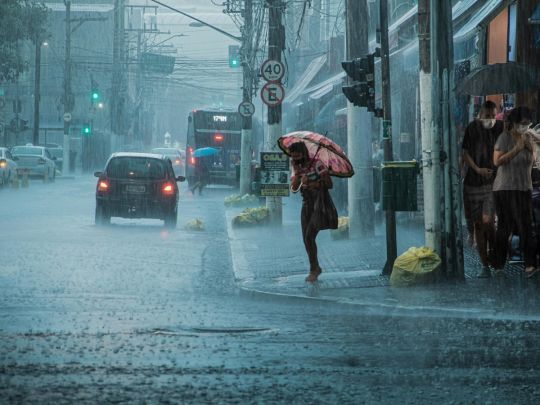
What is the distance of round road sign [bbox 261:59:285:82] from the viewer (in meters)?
24.9

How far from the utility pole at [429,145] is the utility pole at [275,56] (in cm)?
1056

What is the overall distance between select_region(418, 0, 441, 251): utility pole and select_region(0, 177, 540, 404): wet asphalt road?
7.27 ft

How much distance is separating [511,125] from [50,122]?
288 feet

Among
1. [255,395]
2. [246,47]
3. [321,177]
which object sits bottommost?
[255,395]

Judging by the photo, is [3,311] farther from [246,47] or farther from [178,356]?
[246,47]

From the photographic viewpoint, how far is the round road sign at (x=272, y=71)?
24906 millimetres

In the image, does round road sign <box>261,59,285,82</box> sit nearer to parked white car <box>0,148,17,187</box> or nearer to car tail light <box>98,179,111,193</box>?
car tail light <box>98,179,111,193</box>

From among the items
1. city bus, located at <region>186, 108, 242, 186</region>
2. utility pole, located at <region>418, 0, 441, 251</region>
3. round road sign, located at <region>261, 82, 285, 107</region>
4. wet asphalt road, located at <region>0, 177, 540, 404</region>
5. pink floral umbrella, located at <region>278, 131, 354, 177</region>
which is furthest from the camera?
city bus, located at <region>186, 108, 242, 186</region>

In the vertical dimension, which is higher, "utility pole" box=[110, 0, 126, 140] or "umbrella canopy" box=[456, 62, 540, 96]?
"utility pole" box=[110, 0, 126, 140]

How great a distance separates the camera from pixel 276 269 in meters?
17.0

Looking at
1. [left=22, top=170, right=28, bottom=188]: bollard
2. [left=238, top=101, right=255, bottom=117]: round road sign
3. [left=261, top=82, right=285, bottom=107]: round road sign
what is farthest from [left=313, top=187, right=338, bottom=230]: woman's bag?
[left=22, top=170, right=28, bottom=188]: bollard

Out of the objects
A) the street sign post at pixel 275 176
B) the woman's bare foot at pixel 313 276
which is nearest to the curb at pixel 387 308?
the woman's bare foot at pixel 313 276

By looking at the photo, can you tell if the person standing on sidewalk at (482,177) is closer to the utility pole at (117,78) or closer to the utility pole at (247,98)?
the utility pole at (247,98)

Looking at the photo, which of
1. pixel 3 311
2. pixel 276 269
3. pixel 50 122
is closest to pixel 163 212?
pixel 276 269
